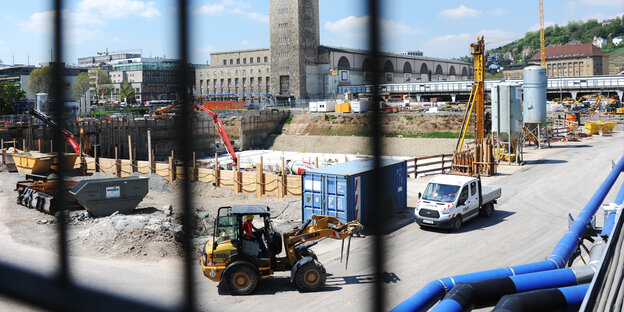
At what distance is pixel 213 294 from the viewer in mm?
8664

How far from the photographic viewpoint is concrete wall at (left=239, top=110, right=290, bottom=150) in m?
42.6

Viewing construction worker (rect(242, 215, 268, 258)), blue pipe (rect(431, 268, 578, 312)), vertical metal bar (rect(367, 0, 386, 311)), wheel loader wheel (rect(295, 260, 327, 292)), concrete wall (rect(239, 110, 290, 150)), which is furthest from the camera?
concrete wall (rect(239, 110, 290, 150))

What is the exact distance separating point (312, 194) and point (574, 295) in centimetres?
997

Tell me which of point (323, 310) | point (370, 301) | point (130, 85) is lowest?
point (323, 310)

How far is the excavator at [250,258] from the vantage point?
8.42 meters

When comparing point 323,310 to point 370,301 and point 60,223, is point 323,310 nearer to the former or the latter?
point 60,223

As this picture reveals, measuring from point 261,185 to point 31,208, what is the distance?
6762 millimetres

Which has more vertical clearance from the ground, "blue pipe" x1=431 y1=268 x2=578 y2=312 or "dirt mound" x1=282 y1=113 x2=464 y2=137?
"dirt mound" x1=282 y1=113 x2=464 y2=137

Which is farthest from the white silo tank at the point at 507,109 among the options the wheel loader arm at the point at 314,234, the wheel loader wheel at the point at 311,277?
the wheel loader wheel at the point at 311,277

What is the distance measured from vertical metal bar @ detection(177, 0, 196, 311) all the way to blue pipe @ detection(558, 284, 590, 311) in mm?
1968

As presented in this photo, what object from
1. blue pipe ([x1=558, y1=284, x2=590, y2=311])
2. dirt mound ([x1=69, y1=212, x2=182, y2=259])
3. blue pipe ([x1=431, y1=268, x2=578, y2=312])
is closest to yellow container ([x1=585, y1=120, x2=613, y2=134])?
dirt mound ([x1=69, y1=212, x2=182, y2=259])

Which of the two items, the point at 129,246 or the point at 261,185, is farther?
the point at 261,185

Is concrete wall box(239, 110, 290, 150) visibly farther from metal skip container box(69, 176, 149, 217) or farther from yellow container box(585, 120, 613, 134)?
metal skip container box(69, 176, 149, 217)

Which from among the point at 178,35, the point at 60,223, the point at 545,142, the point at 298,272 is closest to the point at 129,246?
the point at 298,272
